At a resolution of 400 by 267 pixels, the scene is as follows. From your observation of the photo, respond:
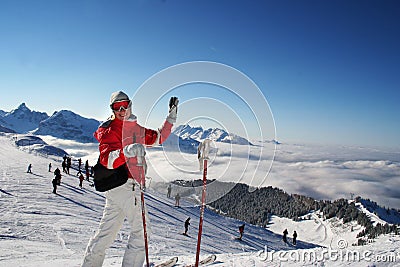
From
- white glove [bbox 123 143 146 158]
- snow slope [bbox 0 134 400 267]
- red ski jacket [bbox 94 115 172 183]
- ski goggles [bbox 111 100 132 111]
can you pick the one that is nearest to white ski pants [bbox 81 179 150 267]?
red ski jacket [bbox 94 115 172 183]

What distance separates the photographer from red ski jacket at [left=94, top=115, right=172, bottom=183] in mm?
3811

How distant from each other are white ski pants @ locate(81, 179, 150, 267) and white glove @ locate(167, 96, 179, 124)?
1065 mm

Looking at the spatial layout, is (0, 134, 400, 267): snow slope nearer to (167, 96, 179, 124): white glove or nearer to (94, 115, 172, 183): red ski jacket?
(94, 115, 172, 183): red ski jacket

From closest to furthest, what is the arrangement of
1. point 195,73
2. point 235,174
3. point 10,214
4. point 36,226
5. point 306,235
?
point 195,73, point 235,174, point 36,226, point 10,214, point 306,235

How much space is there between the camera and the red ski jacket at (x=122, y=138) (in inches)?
150

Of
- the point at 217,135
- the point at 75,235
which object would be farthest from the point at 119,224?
the point at 75,235

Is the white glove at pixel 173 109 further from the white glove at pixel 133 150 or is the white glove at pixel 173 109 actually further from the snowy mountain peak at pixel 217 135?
the white glove at pixel 133 150

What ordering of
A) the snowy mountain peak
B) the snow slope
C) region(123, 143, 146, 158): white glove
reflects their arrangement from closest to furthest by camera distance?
region(123, 143, 146, 158): white glove
the snowy mountain peak
the snow slope

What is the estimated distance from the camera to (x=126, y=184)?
417cm

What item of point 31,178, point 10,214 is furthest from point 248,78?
point 31,178

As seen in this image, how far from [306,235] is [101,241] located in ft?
666

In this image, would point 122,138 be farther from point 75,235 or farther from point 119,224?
point 75,235

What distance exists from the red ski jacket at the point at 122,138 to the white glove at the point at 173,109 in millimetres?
77

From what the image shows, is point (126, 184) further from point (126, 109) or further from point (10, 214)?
point (10, 214)
